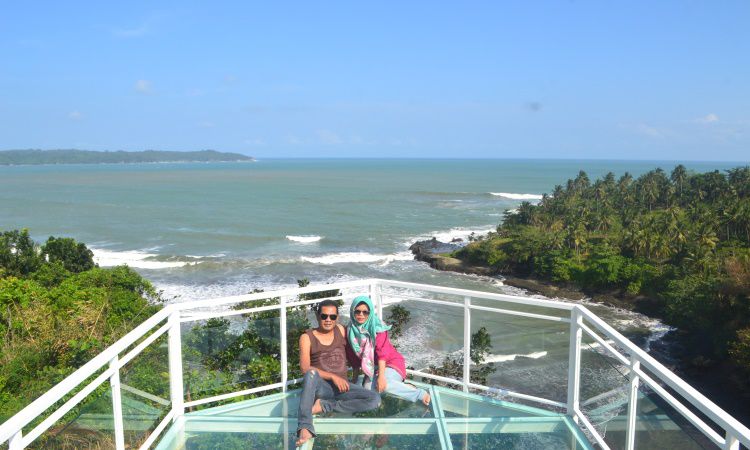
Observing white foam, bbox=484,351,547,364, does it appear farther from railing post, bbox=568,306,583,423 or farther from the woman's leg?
the woman's leg

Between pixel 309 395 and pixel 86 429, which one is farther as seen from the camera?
pixel 309 395

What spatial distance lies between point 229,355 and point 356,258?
37.6 meters

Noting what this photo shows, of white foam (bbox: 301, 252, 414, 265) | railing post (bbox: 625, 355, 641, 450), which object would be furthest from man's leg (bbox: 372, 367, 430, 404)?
white foam (bbox: 301, 252, 414, 265)

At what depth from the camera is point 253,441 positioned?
3.51 meters

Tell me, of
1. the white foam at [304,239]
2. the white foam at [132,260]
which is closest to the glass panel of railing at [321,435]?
the white foam at [132,260]

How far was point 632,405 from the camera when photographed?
284 cm

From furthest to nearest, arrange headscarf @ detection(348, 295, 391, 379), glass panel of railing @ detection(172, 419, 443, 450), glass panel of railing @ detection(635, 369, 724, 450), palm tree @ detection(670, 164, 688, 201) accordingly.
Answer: palm tree @ detection(670, 164, 688, 201), headscarf @ detection(348, 295, 391, 379), glass panel of railing @ detection(172, 419, 443, 450), glass panel of railing @ detection(635, 369, 724, 450)

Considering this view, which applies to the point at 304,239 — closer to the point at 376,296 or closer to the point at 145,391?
the point at 376,296

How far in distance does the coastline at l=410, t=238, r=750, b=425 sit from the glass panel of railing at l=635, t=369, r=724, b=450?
20.4 meters

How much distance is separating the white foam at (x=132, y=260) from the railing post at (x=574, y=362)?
3618 centimetres

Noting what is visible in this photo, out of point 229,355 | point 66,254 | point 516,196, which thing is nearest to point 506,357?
point 229,355

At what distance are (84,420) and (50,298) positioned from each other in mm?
13068

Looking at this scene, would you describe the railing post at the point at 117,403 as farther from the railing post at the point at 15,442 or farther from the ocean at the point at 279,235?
the ocean at the point at 279,235

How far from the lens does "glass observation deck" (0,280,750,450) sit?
8.91ft
